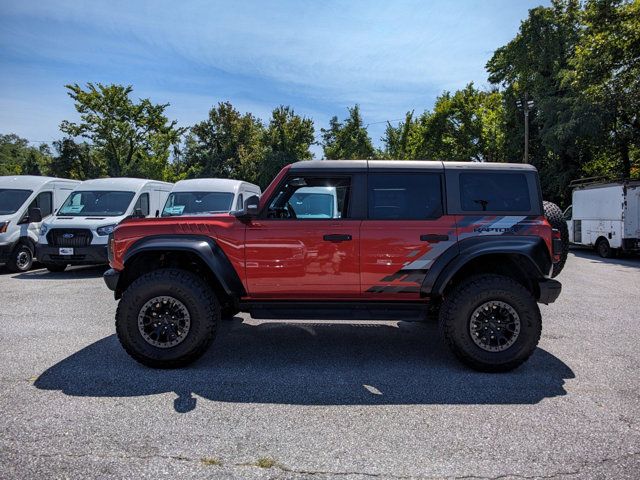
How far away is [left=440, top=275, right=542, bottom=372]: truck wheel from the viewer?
4320 millimetres

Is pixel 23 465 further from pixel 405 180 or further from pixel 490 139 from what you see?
pixel 490 139

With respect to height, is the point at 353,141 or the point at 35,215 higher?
the point at 353,141

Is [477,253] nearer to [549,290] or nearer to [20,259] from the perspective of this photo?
[549,290]

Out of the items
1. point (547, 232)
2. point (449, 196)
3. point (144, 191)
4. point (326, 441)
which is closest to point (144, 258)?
point (326, 441)

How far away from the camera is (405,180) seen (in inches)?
182

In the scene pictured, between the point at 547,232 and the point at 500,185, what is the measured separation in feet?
2.07

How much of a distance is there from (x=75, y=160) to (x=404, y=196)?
151ft

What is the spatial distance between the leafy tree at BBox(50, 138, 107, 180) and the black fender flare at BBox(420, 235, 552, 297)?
43.8m

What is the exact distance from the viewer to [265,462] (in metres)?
2.80

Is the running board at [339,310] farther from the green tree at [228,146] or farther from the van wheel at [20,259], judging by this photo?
the green tree at [228,146]

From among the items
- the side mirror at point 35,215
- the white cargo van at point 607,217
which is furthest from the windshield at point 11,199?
the white cargo van at point 607,217

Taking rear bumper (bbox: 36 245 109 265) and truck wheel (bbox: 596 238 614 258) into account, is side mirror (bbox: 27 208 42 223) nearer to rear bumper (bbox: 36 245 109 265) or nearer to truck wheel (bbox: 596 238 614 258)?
rear bumper (bbox: 36 245 109 265)

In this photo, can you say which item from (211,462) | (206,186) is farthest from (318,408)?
(206,186)

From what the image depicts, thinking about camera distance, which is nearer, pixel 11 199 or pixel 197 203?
pixel 197 203
